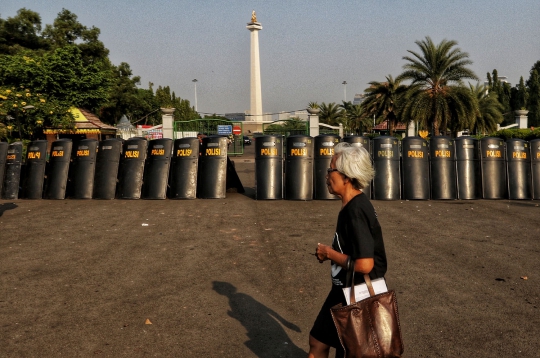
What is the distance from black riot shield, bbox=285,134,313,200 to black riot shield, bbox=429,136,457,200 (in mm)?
3155

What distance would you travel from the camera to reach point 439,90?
35.3 meters

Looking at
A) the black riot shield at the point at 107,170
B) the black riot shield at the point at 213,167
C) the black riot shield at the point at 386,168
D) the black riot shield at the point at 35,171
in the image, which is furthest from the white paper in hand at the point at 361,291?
the black riot shield at the point at 35,171

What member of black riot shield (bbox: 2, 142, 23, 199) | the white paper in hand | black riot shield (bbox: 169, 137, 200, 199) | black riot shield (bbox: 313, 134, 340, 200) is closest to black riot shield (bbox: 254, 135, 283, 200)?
black riot shield (bbox: 313, 134, 340, 200)

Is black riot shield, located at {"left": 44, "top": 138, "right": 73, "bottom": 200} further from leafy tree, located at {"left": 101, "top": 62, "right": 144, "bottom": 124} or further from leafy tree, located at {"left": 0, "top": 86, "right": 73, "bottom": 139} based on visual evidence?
leafy tree, located at {"left": 101, "top": 62, "right": 144, "bottom": 124}

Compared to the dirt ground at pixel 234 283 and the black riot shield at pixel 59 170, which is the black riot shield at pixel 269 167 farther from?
the black riot shield at pixel 59 170

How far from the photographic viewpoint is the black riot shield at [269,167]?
43.1 feet

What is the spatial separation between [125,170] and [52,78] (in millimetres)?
27789

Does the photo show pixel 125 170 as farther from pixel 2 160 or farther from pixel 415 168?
pixel 415 168

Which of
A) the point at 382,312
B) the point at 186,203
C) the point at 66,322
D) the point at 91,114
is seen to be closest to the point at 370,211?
the point at 382,312

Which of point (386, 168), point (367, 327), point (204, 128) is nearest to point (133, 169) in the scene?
point (386, 168)

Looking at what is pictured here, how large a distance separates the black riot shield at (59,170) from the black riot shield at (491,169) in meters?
10.8

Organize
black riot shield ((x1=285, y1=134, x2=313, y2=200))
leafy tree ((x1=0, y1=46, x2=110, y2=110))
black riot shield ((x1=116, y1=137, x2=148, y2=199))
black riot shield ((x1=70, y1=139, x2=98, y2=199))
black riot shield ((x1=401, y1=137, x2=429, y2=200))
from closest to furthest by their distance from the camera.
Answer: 1. black riot shield ((x1=285, y1=134, x2=313, y2=200))
2. black riot shield ((x1=401, y1=137, x2=429, y2=200))
3. black riot shield ((x1=116, y1=137, x2=148, y2=199))
4. black riot shield ((x1=70, y1=139, x2=98, y2=199))
5. leafy tree ((x1=0, y1=46, x2=110, y2=110))

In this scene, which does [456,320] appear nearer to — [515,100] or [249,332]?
[249,332]

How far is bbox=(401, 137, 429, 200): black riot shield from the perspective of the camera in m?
13.2
